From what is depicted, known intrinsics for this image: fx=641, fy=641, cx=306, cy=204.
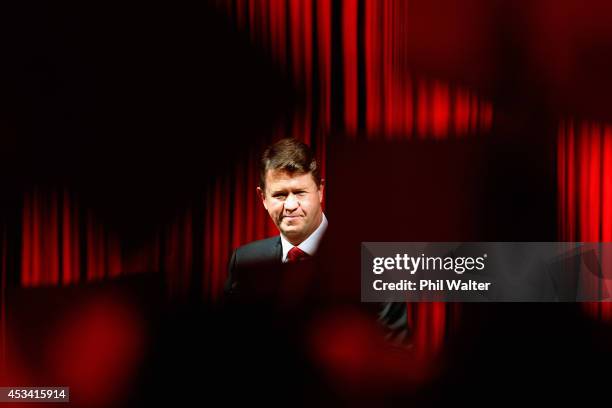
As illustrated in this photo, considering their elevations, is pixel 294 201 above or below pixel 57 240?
above

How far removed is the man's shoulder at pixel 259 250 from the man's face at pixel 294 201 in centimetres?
7

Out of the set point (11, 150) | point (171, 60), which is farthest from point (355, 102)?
point (11, 150)

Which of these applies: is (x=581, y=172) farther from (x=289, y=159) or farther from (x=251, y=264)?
(x=251, y=264)

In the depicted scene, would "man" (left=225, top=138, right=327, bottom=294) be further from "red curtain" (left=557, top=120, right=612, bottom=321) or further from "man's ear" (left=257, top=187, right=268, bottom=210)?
"red curtain" (left=557, top=120, right=612, bottom=321)

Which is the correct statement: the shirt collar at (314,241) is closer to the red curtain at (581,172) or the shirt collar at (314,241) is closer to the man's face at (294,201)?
the man's face at (294,201)

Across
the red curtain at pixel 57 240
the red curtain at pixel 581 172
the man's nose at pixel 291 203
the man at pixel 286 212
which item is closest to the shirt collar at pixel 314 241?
the man at pixel 286 212

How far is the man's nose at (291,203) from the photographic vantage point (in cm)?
209

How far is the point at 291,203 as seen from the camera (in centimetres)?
209

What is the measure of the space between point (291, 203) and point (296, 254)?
173 mm

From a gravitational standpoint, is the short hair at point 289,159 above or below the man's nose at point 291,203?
above

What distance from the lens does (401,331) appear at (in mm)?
2117

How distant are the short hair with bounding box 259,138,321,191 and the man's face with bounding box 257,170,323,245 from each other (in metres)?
0.01
